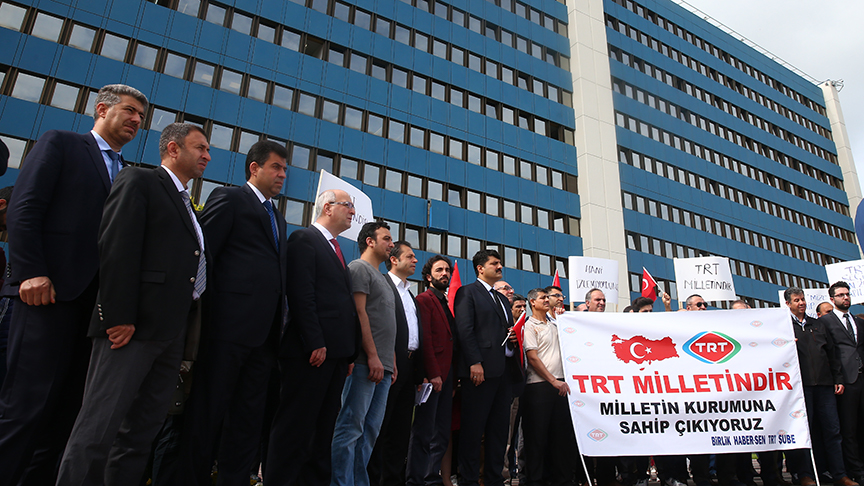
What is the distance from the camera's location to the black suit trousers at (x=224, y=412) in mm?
3062

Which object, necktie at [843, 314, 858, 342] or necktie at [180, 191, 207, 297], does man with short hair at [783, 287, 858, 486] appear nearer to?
necktie at [843, 314, 858, 342]

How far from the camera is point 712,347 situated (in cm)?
602

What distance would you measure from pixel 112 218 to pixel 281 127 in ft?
70.0

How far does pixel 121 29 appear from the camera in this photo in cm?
2053

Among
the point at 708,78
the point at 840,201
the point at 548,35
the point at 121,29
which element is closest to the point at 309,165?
the point at 121,29

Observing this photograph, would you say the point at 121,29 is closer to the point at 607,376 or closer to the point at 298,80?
the point at 298,80

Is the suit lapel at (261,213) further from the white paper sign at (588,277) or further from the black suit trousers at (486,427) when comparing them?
the white paper sign at (588,277)

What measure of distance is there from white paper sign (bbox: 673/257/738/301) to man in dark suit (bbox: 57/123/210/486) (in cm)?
1260

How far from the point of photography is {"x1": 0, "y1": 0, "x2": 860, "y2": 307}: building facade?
67.3ft

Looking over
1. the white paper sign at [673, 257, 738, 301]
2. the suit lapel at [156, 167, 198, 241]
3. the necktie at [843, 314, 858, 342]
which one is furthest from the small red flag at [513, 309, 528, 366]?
Result: the white paper sign at [673, 257, 738, 301]

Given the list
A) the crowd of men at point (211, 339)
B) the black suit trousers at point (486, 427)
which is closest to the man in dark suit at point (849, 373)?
the crowd of men at point (211, 339)

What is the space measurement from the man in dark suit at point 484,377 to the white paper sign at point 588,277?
26.7 ft

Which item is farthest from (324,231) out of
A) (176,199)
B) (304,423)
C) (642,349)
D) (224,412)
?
(642,349)

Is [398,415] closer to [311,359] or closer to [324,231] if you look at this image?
[311,359]
